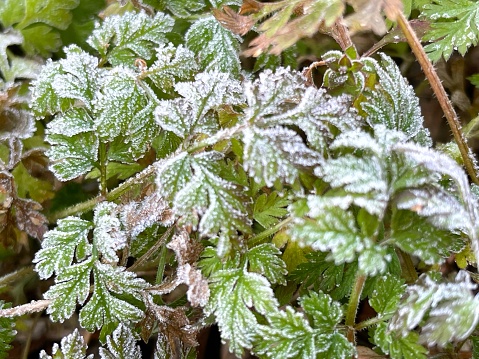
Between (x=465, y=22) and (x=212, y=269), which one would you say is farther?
(x=465, y=22)

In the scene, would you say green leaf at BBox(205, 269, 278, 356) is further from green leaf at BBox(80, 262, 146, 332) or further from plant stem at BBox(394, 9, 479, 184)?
plant stem at BBox(394, 9, 479, 184)

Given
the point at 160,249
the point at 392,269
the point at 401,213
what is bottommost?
the point at 160,249

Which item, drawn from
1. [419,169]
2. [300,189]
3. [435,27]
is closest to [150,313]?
[300,189]

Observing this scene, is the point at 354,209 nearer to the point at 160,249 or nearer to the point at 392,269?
the point at 392,269

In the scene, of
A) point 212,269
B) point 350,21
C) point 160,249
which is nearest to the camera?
point 350,21

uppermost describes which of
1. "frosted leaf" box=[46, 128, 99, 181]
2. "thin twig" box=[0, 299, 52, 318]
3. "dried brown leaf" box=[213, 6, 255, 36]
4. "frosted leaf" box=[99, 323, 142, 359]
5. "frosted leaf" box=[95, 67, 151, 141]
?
"dried brown leaf" box=[213, 6, 255, 36]

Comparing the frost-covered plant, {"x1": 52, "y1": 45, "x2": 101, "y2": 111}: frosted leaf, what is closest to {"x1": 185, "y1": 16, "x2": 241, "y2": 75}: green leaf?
the frost-covered plant

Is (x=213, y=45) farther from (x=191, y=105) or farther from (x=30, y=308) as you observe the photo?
(x=30, y=308)

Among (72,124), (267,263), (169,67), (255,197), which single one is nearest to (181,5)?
(169,67)
